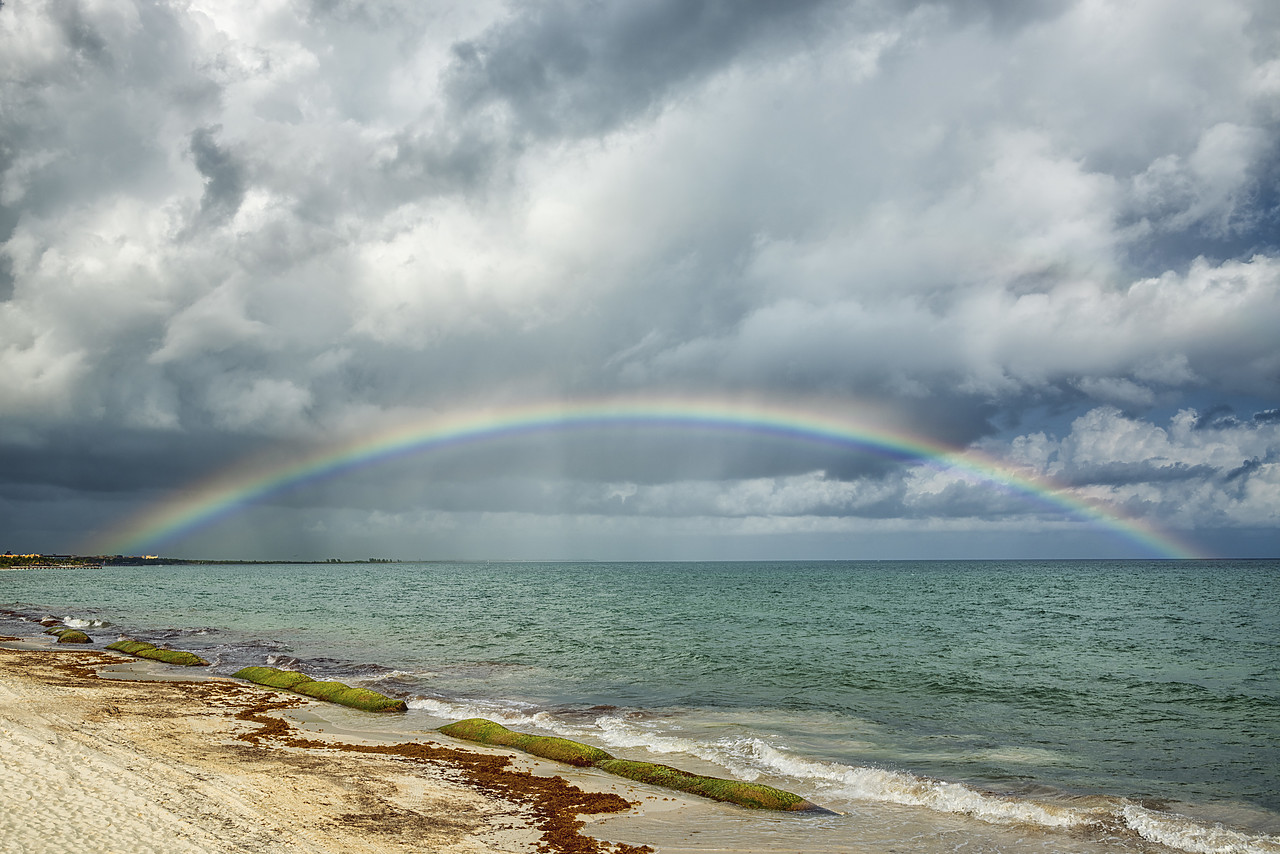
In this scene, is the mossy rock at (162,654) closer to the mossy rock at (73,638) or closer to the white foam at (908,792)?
the mossy rock at (73,638)

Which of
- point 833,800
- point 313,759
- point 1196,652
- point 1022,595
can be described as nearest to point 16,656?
point 313,759

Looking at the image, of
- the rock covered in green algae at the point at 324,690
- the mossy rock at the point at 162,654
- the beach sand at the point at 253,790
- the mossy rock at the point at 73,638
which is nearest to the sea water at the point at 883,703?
the rock covered in green algae at the point at 324,690

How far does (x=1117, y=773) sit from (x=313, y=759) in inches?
877

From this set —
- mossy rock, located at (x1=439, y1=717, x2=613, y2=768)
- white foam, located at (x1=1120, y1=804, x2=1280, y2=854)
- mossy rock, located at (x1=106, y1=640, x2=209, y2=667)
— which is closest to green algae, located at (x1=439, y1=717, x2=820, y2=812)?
mossy rock, located at (x1=439, y1=717, x2=613, y2=768)

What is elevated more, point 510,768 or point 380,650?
point 510,768

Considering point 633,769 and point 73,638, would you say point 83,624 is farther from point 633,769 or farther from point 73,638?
point 633,769

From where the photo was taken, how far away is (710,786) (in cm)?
1803

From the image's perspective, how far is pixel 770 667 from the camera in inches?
1599

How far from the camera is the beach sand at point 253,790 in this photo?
13.0 meters

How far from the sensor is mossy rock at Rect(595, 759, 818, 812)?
17.2m

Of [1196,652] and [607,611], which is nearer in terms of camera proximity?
[1196,652]

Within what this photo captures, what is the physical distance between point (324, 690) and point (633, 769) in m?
16.7

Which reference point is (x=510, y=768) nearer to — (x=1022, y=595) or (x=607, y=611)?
(x=607, y=611)

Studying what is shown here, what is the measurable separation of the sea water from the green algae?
69 centimetres
